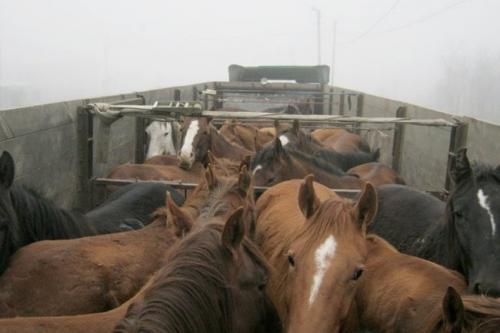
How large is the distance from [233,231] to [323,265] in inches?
16.3

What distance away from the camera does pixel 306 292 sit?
7.21 ft

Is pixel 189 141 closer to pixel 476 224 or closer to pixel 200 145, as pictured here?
pixel 200 145

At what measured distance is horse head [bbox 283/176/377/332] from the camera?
2.14m

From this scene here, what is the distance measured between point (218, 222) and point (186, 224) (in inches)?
14.8

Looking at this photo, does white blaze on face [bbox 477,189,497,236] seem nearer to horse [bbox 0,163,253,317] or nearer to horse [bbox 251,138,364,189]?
horse [bbox 0,163,253,317]

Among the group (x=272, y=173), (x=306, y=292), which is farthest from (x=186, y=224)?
(x=272, y=173)

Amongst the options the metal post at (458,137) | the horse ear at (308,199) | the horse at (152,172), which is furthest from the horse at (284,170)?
the horse ear at (308,199)

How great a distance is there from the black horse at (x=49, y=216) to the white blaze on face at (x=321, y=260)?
1644mm

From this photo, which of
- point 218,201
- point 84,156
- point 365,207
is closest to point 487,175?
point 365,207

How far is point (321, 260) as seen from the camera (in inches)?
89.1

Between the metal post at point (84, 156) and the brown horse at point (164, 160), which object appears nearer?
the metal post at point (84, 156)

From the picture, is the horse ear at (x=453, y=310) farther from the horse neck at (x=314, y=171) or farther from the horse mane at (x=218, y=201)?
the horse neck at (x=314, y=171)

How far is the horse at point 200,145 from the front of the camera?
6.73 meters

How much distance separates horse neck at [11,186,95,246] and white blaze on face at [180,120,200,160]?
10.5 feet
